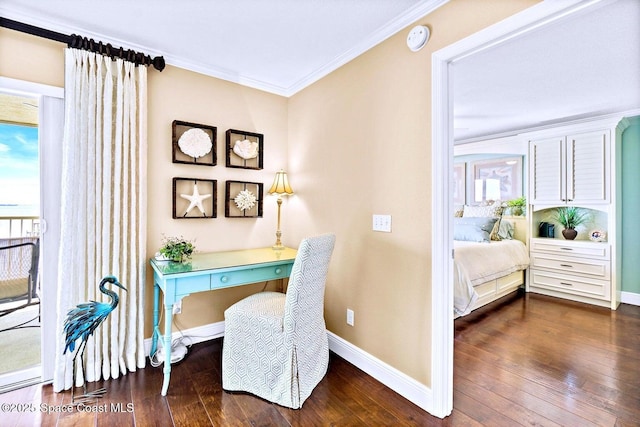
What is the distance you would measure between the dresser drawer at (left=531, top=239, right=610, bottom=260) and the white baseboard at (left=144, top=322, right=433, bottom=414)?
3.58m

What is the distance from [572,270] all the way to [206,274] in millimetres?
4657

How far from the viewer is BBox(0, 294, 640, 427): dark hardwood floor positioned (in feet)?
5.74

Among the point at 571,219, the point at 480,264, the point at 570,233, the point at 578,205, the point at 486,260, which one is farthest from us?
the point at 571,219

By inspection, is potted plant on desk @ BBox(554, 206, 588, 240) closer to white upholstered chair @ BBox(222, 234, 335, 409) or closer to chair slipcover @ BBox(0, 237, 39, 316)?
white upholstered chair @ BBox(222, 234, 335, 409)

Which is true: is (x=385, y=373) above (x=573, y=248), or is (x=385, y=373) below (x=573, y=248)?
below

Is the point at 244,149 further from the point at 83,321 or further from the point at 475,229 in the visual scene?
the point at 475,229

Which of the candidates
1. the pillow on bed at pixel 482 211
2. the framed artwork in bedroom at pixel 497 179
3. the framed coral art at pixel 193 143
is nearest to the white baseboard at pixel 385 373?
the framed coral art at pixel 193 143

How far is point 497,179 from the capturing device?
516 cm

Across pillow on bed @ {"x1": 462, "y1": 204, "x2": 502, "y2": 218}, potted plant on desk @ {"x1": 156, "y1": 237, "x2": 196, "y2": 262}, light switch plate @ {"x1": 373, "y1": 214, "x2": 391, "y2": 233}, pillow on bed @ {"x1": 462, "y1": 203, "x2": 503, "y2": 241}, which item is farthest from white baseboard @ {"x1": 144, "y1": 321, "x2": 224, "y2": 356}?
pillow on bed @ {"x1": 462, "y1": 204, "x2": 502, "y2": 218}

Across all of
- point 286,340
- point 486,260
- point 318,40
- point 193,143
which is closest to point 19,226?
point 193,143

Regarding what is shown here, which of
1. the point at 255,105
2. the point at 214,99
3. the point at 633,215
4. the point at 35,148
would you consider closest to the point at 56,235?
the point at 35,148

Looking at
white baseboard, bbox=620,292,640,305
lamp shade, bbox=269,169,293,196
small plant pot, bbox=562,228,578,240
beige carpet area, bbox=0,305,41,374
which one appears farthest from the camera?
small plant pot, bbox=562,228,578,240

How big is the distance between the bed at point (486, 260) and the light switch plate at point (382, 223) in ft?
4.79

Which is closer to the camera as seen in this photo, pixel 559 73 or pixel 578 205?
pixel 559 73
